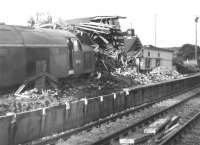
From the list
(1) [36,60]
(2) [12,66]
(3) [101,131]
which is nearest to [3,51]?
(2) [12,66]

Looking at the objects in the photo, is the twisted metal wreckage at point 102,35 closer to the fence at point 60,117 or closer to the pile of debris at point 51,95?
the pile of debris at point 51,95

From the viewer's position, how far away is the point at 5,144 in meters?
9.09

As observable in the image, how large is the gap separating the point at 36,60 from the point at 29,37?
1230mm

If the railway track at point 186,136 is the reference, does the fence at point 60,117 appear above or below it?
above

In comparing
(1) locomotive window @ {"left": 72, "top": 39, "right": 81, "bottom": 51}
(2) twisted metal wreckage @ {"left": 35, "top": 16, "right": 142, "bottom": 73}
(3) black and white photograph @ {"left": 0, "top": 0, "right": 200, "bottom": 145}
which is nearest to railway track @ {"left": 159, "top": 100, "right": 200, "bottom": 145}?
(3) black and white photograph @ {"left": 0, "top": 0, "right": 200, "bottom": 145}

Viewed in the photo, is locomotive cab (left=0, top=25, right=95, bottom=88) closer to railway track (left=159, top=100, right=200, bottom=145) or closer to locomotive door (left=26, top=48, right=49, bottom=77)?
locomotive door (left=26, top=48, right=49, bottom=77)

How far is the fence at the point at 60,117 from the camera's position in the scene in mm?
9352

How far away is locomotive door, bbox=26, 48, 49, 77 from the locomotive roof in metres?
0.31

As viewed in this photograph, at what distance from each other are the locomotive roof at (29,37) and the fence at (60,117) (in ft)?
15.4

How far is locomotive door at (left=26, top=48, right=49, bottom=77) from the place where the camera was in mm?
15805

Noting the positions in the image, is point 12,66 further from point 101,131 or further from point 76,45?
point 76,45

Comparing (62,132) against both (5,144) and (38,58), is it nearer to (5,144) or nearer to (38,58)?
(5,144)

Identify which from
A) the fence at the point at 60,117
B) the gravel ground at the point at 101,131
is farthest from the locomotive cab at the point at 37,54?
the gravel ground at the point at 101,131

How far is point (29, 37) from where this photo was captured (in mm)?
16188
